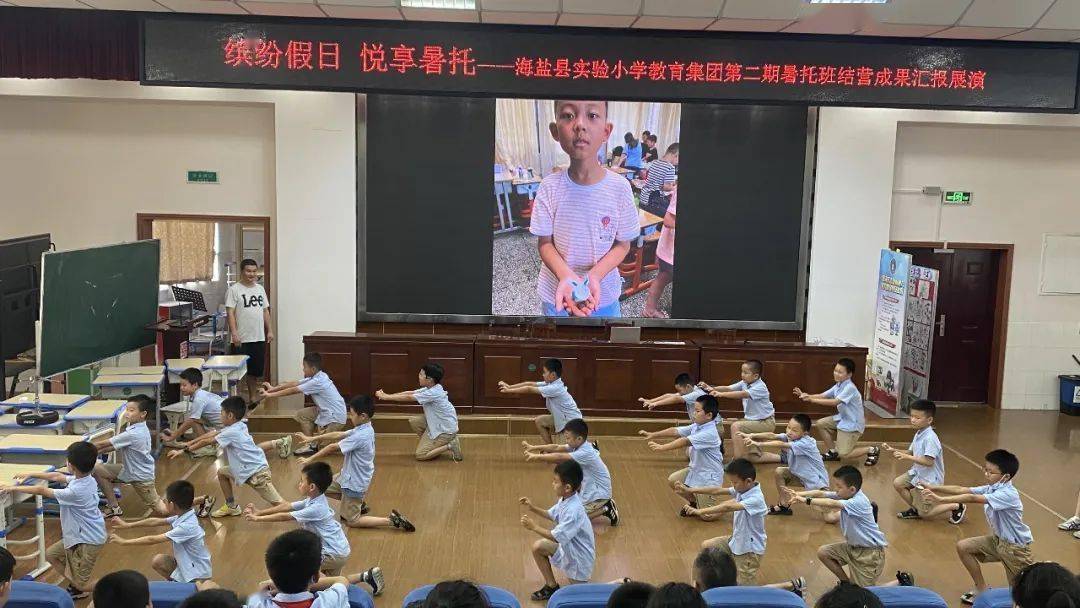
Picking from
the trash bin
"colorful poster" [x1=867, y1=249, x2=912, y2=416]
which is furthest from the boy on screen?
the trash bin

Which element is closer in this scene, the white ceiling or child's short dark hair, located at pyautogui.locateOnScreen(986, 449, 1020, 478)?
child's short dark hair, located at pyautogui.locateOnScreen(986, 449, 1020, 478)

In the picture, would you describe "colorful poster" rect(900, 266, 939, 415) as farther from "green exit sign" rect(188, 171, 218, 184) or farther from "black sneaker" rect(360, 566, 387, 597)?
"green exit sign" rect(188, 171, 218, 184)

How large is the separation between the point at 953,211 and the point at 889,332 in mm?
2229

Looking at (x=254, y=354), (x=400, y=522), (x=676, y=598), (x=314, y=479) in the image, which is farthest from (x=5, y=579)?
(x=254, y=354)

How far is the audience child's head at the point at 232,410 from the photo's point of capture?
701 cm

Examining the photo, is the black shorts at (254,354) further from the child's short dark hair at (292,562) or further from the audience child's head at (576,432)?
the child's short dark hair at (292,562)

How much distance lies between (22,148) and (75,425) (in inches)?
213

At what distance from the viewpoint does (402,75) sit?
6.51m

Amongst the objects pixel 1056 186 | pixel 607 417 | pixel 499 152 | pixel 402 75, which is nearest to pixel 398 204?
pixel 499 152

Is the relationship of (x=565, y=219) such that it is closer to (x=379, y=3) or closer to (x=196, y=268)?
(x=379, y=3)

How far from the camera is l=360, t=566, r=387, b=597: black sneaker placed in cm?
591

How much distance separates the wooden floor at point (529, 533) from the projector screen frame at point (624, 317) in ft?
5.66

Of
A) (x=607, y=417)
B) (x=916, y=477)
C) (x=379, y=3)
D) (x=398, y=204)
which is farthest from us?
(x=398, y=204)

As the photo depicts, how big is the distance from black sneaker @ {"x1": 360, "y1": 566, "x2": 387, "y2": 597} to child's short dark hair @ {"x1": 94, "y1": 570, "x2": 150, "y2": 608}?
2.35 metres
